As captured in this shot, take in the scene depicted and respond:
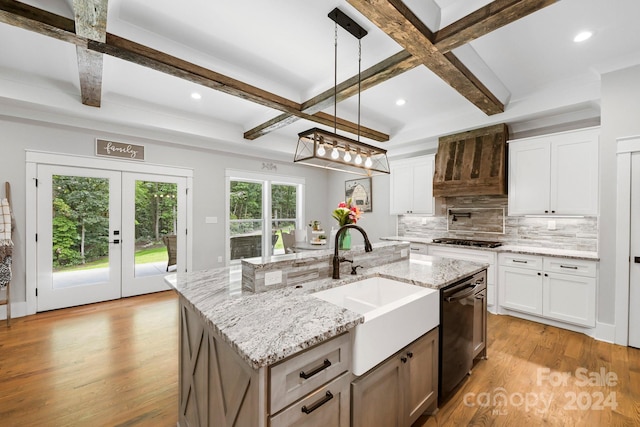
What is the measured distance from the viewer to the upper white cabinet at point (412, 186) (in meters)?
4.75

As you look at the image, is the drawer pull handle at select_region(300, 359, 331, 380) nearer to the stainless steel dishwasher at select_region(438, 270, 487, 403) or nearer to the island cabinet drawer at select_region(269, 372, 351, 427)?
the island cabinet drawer at select_region(269, 372, 351, 427)

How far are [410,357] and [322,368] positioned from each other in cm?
70

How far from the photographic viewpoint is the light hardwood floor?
1900 millimetres

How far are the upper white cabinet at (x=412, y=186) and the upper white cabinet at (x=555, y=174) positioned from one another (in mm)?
1196

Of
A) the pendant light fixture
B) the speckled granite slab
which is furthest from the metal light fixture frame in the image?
the speckled granite slab

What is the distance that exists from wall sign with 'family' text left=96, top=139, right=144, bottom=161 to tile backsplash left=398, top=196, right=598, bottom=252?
4.88 m

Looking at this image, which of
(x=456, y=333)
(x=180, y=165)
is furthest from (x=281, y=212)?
(x=456, y=333)

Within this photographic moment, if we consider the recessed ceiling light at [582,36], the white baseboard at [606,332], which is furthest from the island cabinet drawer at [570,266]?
the recessed ceiling light at [582,36]

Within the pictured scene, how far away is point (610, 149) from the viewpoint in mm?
2891

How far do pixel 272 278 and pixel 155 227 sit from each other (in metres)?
3.78

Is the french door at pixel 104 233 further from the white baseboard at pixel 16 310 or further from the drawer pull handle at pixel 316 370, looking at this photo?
the drawer pull handle at pixel 316 370

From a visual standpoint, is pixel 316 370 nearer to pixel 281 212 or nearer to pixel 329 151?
pixel 329 151

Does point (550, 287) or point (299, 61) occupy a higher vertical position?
point (299, 61)

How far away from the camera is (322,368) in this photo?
117cm
